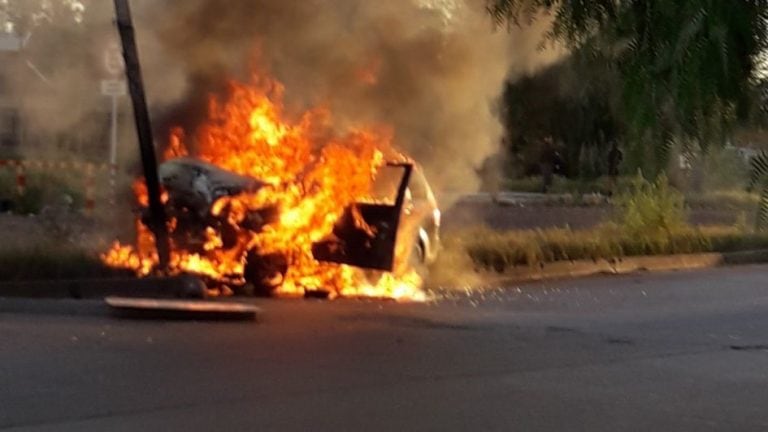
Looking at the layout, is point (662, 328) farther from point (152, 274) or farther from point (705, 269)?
point (705, 269)

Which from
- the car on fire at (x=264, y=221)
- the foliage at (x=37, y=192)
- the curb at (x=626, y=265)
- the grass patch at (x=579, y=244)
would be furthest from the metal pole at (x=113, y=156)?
the curb at (x=626, y=265)

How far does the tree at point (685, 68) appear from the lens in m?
4.68

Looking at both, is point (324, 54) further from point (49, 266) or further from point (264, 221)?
point (49, 266)

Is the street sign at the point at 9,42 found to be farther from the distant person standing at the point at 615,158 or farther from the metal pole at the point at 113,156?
the distant person standing at the point at 615,158

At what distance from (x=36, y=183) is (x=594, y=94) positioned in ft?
45.8

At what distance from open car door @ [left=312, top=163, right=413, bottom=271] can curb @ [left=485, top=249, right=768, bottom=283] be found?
138 inches

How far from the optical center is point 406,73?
1532 cm

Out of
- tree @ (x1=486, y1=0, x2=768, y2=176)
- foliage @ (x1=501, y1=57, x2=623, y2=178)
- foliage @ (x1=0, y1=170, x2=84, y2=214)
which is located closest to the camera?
tree @ (x1=486, y1=0, x2=768, y2=176)

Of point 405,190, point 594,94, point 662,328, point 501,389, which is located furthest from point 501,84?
point 594,94

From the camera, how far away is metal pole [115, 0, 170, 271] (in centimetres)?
1288

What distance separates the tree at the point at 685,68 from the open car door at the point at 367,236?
25.9 ft

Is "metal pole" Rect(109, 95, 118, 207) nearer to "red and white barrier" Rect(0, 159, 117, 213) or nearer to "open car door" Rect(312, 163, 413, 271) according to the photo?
"red and white barrier" Rect(0, 159, 117, 213)

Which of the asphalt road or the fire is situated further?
the fire

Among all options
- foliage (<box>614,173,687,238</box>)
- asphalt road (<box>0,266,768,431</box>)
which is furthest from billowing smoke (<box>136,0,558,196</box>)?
foliage (<box>614,173,687,238</box>)
